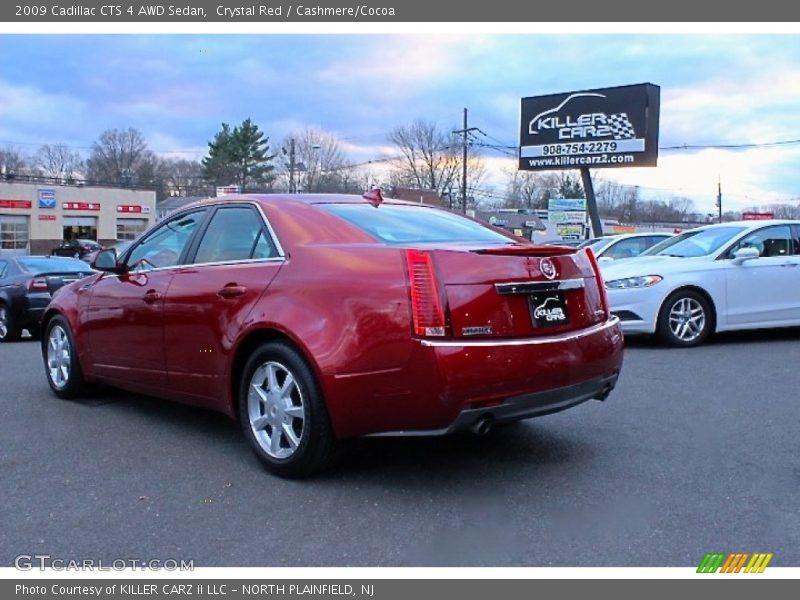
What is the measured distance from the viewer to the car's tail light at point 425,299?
3666 millimetres

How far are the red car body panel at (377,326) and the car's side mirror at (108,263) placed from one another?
3.26 feet

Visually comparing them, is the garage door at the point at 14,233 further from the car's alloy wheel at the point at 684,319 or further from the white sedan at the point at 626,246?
the car's alloy wheel at the point at 684,319

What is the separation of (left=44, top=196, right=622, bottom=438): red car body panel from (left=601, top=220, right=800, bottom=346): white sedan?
4459 millimetres

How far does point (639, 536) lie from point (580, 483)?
682 millimetres

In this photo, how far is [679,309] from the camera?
8.75 meters

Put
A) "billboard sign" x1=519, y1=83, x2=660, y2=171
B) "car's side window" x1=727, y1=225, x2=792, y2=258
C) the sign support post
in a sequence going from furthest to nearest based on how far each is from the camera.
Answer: the sign support post, "billboard sign" x1=519, y1=83, x2=660, y2=171, "car's side window" x1=727, y1=225, x2=792, y2=258

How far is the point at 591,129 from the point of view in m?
25.7

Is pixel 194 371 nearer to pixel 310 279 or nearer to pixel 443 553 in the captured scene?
pixel 310 279

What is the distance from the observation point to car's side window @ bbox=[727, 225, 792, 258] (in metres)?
9.03

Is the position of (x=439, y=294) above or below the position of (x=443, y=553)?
above

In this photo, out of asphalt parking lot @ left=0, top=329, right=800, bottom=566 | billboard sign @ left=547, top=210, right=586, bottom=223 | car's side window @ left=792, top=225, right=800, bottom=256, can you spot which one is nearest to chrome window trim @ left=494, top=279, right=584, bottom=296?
asphalt parking lot @ left=0, top=329, right=800, bottom=566

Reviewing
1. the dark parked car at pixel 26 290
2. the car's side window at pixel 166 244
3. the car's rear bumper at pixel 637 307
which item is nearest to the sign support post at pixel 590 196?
the car's rear bumper at pixel 637 307

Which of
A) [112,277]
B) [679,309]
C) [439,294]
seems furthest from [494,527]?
[679,309]

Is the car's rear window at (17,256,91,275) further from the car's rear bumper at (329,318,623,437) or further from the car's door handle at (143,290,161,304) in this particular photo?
the car's rear bumper at (329,318,623,437)
